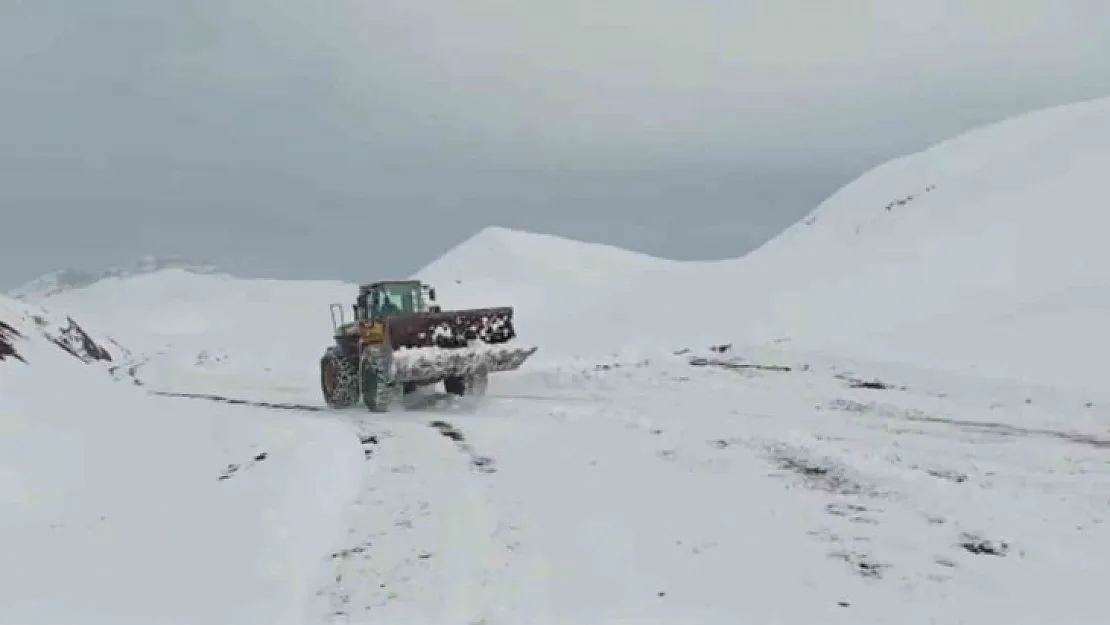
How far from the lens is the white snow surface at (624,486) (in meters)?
6.33

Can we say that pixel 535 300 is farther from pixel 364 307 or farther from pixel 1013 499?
pixel 1013 499

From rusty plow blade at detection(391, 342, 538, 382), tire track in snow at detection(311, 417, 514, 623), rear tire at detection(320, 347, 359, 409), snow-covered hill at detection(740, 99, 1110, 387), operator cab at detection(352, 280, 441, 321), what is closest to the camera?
tire track in snow at detection(311, 417, 514, 623)

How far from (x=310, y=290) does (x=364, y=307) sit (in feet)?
218

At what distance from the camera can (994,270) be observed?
98.3ft

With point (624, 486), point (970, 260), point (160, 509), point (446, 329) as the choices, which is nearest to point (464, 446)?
point (624, 486)

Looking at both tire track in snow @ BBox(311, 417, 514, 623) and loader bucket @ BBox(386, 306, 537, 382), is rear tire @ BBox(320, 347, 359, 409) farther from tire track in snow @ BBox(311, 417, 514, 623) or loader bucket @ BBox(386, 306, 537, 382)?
tire track in snow @ BBox(311, 417, 514, 623)

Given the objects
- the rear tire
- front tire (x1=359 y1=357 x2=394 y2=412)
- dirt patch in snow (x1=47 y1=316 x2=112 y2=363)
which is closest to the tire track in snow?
front tire (x1=359 y1=357 x2=394 y2=412)

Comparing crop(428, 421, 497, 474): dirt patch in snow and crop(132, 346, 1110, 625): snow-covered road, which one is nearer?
crop(132, 346, 1110, 625): snow-covered road

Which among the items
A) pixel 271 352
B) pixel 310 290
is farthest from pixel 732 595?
pixel 310 290

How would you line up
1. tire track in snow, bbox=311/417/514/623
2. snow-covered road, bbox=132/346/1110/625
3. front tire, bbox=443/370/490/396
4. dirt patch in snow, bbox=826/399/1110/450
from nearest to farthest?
snow-covered road, bbox=132/346/1110/625, tire track in snow, bbox=311/417/514/623, dirt patch in snow, bbox=826/399/1110/450, front tire, bbox=443/370/490/396

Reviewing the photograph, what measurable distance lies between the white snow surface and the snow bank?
41 mm

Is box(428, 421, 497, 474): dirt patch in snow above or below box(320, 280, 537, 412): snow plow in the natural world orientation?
below

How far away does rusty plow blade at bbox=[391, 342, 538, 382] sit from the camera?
16500mm

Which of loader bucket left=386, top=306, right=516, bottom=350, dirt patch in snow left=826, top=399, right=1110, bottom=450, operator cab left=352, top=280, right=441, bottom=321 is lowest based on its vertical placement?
dirt patch in snow left=826, top=399, right=1110, bottom=450
